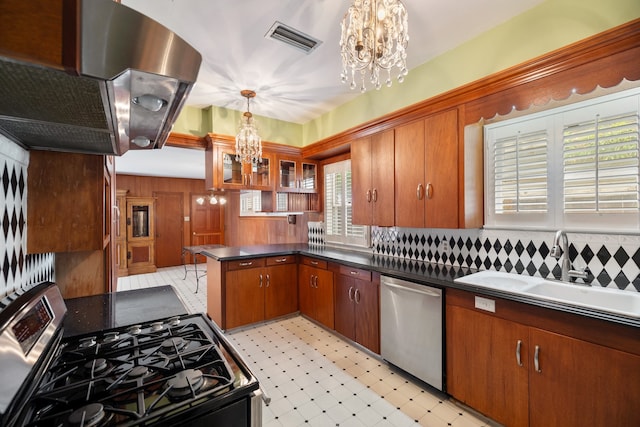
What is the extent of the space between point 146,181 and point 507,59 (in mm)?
8186

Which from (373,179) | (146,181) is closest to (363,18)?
(373,179)

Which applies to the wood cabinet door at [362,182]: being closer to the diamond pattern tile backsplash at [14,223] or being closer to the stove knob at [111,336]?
the stove knob at [111,336]

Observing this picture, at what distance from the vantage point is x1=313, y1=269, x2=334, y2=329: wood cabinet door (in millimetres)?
3334

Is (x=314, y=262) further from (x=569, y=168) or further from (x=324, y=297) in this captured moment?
(x=569, y=168)

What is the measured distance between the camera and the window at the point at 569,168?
6.02 ft

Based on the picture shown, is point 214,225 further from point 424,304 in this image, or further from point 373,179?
point 424,304

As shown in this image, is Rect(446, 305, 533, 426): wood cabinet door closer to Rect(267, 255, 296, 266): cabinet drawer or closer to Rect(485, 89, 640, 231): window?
Rect(485, 89, 640, 231): window

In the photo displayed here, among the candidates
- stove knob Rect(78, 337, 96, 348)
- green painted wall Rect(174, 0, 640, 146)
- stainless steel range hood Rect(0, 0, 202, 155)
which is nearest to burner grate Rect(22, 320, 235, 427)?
stove knob Rect(78, 337, 96, 348)

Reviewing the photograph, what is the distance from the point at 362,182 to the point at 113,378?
2.75m

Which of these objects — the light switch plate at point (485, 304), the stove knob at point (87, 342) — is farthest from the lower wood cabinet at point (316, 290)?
the stove knob at point (87, 342)

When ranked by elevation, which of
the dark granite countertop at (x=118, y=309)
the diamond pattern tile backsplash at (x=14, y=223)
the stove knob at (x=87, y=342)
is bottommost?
the dark granite countertop at (x=118, y=309)

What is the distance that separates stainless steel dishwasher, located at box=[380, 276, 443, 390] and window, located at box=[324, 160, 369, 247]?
4.01 feet

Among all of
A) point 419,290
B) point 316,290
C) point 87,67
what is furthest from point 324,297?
point 87,67

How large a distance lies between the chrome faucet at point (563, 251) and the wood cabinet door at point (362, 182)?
1.59 m
